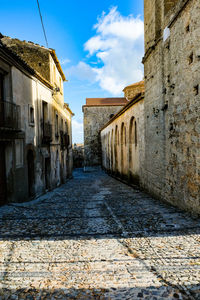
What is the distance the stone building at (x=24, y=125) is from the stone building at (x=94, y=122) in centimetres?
2256

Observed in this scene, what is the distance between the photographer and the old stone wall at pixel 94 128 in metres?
36.2

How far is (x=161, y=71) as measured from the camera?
8.19 meters

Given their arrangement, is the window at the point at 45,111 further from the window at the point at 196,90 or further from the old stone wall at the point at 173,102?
the window at the point at 196,90

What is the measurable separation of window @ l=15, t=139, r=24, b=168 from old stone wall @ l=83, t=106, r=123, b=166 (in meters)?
27.3

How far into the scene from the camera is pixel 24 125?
9.23 metres

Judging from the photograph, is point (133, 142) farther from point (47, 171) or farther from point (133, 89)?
point (133, 89)

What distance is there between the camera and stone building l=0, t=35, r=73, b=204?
7848mm

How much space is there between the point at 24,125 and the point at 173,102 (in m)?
5.90

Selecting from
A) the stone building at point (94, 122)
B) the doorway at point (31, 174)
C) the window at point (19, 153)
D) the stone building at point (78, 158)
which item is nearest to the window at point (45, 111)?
the doorway at point (31, 174)

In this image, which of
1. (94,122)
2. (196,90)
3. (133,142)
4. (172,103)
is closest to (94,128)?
(94,122)

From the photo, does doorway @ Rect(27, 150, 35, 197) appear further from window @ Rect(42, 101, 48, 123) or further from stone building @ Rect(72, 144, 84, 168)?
stone building @ Rect(72, 144, 84, 168)

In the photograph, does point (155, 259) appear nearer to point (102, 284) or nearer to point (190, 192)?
point (102, 284)

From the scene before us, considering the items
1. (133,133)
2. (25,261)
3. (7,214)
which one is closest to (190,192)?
(25,261)

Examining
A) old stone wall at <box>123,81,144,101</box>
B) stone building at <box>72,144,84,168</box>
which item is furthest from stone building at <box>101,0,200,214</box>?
old stone wall at <box>123,81,144,101</box>
